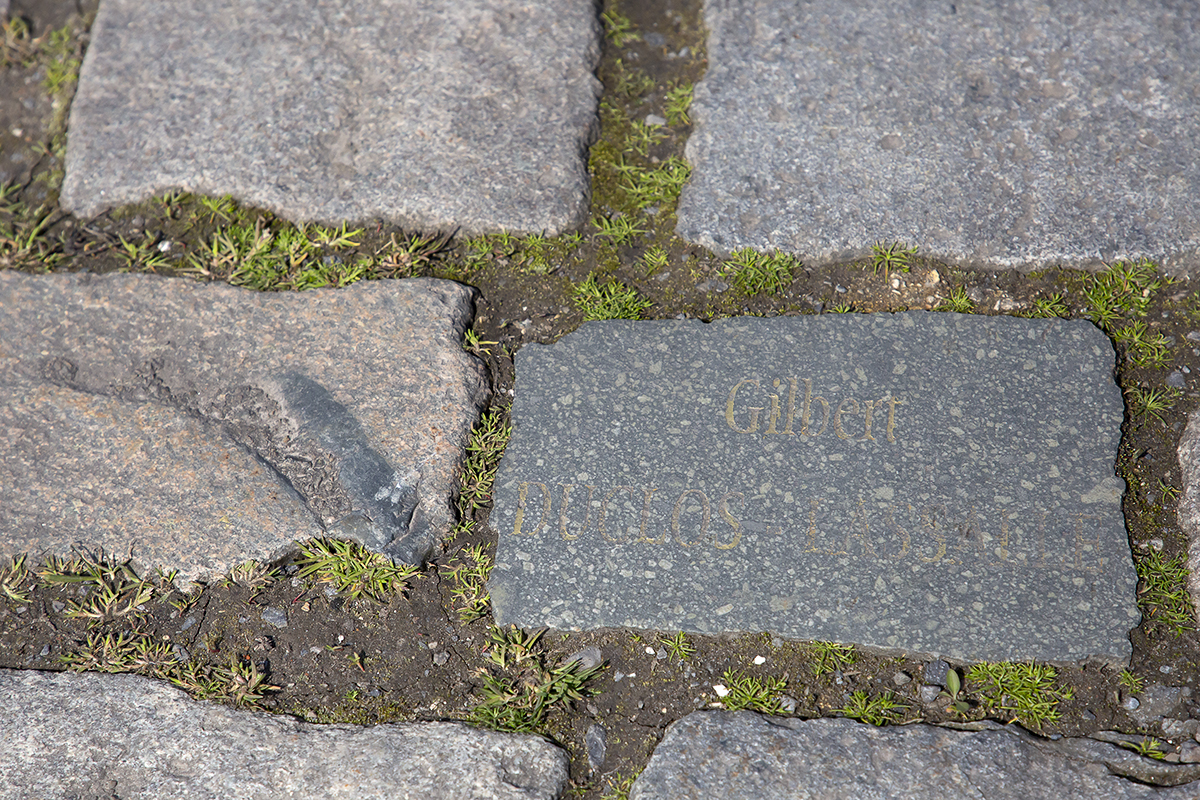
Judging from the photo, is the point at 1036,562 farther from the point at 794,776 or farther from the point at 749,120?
A: the point at 749,120

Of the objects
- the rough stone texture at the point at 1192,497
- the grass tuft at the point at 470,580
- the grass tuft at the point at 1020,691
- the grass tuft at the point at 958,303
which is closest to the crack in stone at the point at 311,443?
the grass tuft at the point at 470,580

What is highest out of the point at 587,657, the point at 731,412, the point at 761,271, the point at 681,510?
the point at 761,271

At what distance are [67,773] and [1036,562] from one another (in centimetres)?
201

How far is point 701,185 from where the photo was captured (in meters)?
2.25

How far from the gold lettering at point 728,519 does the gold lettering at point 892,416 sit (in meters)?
0.37

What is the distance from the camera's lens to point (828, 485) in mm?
1839

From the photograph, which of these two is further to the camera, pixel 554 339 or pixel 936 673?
pixel 554 339

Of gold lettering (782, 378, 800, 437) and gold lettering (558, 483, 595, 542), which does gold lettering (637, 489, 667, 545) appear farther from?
gold lettering (782, 378, 800, 437)

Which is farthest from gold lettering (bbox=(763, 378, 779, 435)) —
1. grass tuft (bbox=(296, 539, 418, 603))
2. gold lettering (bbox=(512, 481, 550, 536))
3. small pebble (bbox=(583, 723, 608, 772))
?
grass tuft (bbox=(296, 539, 418, 603))

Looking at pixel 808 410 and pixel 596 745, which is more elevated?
pixel 808 410

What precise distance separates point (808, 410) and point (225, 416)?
1.38 meters

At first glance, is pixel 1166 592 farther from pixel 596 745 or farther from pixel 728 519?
pixel 596 745

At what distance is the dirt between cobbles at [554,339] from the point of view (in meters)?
1.72

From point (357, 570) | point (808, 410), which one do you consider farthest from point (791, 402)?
point (357, 570)
